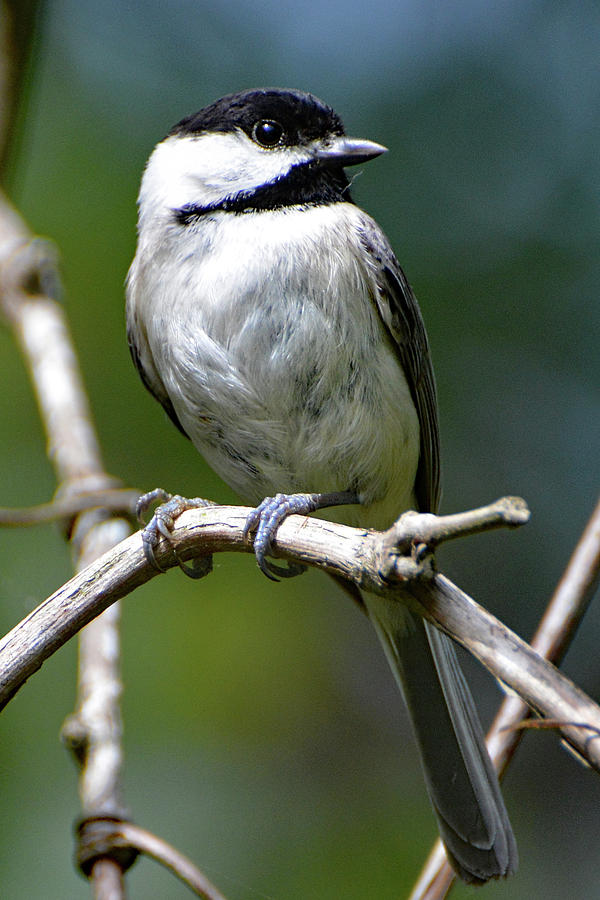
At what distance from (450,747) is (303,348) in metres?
1.09

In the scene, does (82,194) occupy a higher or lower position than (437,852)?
higher

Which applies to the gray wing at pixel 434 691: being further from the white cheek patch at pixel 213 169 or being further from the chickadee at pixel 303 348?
the white cheek patch at pixel 213 169

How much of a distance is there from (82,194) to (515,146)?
225 centimetres

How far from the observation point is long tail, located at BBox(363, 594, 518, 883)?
6.53 feet

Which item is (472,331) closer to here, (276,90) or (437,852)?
(276,90)

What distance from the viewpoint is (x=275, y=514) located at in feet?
5.85

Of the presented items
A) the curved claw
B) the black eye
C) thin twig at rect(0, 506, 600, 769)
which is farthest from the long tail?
the black eye

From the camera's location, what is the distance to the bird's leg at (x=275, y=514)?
5.37ft

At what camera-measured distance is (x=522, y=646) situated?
3.37ft

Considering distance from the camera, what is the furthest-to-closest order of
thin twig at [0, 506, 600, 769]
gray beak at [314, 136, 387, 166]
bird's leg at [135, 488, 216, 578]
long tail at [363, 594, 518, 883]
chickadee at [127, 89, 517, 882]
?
gray beak at [314, 136, 387, 166] → chickadee at [127, 89, 517, 882] → long tail at [363, 594, 518, 883] → bird's leg at [135, 488, 216, 578] → thin twig at [0, 506, 600, 769]

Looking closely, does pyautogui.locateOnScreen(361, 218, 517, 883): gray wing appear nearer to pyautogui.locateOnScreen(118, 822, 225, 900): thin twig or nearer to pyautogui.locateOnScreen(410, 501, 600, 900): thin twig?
pyautogui.locateOnScreen(410, 501, 600, 900): thin twig

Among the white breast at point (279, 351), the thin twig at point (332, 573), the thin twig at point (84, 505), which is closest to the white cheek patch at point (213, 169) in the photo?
the white breast at point (279, 351)

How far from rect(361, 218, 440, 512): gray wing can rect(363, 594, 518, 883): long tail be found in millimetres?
401

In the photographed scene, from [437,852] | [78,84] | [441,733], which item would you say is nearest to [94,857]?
[437,852]
